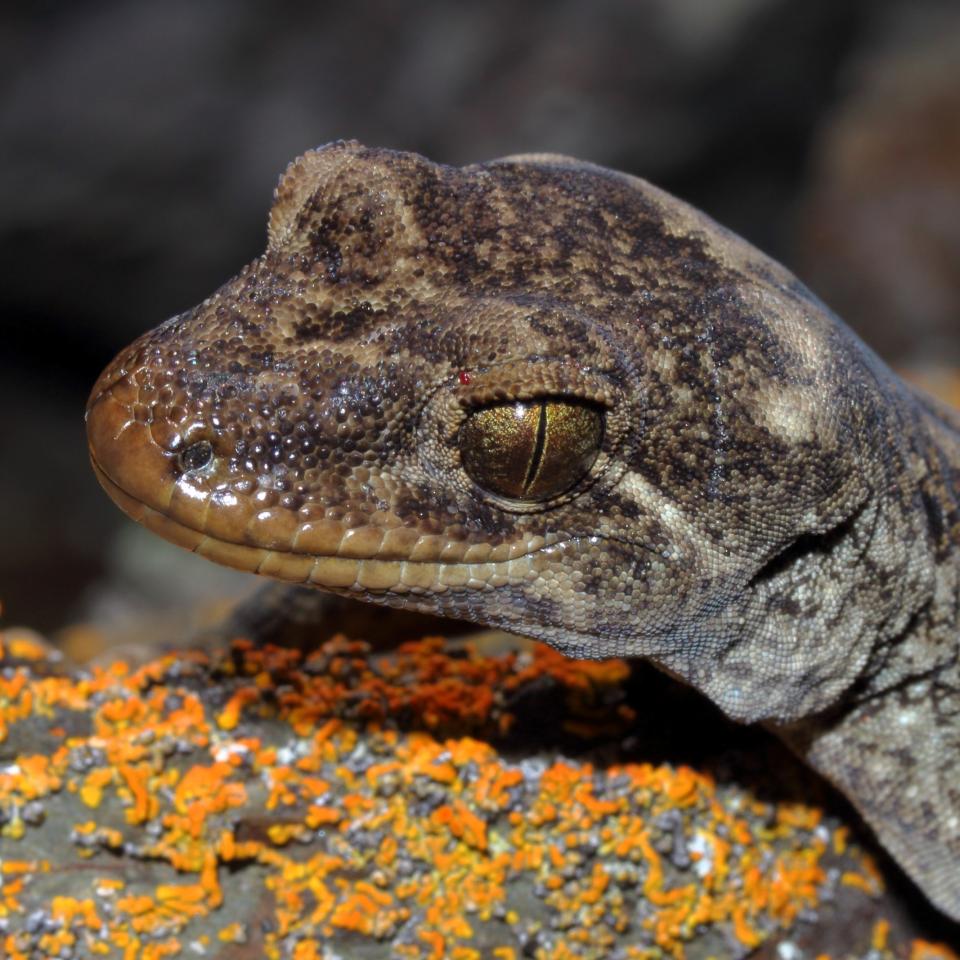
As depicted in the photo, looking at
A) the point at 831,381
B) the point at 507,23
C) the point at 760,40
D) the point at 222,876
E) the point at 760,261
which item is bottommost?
the point at 222,876

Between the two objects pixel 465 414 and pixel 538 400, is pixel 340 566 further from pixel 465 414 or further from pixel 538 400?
pixel 538 400

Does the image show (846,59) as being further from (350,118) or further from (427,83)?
(350,118)

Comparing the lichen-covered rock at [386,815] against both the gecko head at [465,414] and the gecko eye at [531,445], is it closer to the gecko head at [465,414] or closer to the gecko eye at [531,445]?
the gecko head at [465,414]

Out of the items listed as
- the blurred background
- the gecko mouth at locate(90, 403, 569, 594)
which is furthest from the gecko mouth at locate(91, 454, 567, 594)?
the blurred background

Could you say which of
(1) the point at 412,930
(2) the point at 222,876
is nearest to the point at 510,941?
(1) the point at 412,930

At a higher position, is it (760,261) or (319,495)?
(760,261)

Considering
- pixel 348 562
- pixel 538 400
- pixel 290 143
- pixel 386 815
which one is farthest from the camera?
pixel 290 143

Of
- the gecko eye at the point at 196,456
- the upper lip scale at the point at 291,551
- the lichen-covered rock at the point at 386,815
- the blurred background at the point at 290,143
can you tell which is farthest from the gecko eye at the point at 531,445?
the blurred background at the point at 290,143

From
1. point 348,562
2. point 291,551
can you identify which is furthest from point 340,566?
point 291,551
